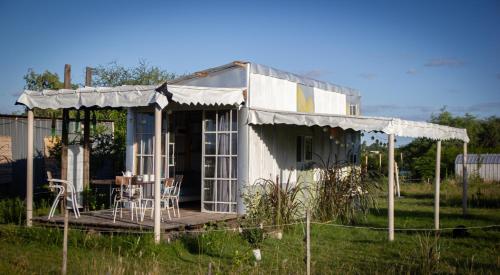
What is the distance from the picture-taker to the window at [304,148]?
42.9 feet

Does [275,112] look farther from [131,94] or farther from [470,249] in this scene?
[470,249]

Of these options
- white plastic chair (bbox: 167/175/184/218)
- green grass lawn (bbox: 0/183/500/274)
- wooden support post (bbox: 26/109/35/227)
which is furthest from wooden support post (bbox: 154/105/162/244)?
wooden support post (bbox: 26/109/35/227)

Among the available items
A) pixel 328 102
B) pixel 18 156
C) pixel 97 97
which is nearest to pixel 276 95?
pixel 328 102

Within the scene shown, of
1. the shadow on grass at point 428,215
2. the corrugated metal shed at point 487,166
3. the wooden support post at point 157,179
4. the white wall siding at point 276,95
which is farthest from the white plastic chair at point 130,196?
the corrugated metal shed at point 487,166

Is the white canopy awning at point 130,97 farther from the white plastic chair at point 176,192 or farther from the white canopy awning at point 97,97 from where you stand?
the white plastic chair at point 176,192

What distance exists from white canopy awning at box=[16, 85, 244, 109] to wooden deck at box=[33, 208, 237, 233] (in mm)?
2071

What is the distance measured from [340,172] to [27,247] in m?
6.55

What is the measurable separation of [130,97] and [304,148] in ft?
17.3

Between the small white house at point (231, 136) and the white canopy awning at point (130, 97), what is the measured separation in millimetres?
61

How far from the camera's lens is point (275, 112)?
10789 millimetres

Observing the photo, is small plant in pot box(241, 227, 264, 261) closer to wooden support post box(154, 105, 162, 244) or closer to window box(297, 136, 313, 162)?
wooden support post box(154, 105, 162, 244)

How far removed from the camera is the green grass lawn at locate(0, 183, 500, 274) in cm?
717

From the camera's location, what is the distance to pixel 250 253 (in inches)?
320

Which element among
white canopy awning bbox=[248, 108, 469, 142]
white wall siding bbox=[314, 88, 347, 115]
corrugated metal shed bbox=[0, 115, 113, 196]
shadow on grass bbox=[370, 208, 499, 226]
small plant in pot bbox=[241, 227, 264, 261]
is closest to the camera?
small plant in pot bbox=[241, 227, 264, 261]
